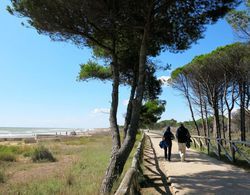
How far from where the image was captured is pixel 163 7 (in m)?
11.1

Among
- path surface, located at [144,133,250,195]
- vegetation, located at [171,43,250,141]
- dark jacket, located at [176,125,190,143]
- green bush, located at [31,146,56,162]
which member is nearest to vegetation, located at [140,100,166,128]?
vegetation, located at [171,43,250,141]

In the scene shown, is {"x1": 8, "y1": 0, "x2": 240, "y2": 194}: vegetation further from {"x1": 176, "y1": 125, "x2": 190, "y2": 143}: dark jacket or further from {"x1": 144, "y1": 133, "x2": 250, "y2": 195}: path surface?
A: {"x1": 176, "y1": 125, "x2": 190, "y2": 143}: dark jacket

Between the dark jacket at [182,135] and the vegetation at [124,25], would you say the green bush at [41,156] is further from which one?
the vegetation at [124,25]

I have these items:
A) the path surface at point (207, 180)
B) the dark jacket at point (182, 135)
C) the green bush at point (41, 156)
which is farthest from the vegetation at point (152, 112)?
the path surface at point (207, 180)

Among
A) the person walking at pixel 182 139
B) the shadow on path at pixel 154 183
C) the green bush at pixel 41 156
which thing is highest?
the person walking at pixel 182 139

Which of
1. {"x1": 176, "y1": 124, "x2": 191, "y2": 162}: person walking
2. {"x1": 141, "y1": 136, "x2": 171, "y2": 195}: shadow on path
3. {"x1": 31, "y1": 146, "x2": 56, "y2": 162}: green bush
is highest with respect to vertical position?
{"x1": 176, "y1": 124, "x2": 191, "y2": 162}: person walking

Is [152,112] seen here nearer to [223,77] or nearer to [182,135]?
[223,77]

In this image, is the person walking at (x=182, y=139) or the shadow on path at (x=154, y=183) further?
the person walking at (x=182, y=139)

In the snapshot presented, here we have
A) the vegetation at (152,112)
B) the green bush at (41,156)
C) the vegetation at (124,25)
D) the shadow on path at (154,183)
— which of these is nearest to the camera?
the shadow on path at (154,183)

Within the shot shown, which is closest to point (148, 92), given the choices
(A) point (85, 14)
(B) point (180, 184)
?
(A) point (85, 14)

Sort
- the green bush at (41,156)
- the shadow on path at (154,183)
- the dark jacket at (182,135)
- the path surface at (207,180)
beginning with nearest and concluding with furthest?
the path surface at (207,180) < the shadow on path at (154,183) < the dark jacket at (182,135) < the green bush at (41,156)

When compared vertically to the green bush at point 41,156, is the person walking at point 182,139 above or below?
above

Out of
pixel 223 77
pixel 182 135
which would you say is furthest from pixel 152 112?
pixel 182 135

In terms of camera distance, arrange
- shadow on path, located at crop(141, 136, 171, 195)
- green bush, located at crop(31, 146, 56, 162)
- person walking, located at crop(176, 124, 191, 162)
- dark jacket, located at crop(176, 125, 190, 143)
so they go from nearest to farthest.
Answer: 1. shadow on path, located at crop(141, 136, 171, 195)
2. person walking, located at crop(176, 124, 191, 162)
3. dark jacket, located at crop(176, 125, 190, 143)
4. green bush, located at crop(31, 146, 56, 162)
